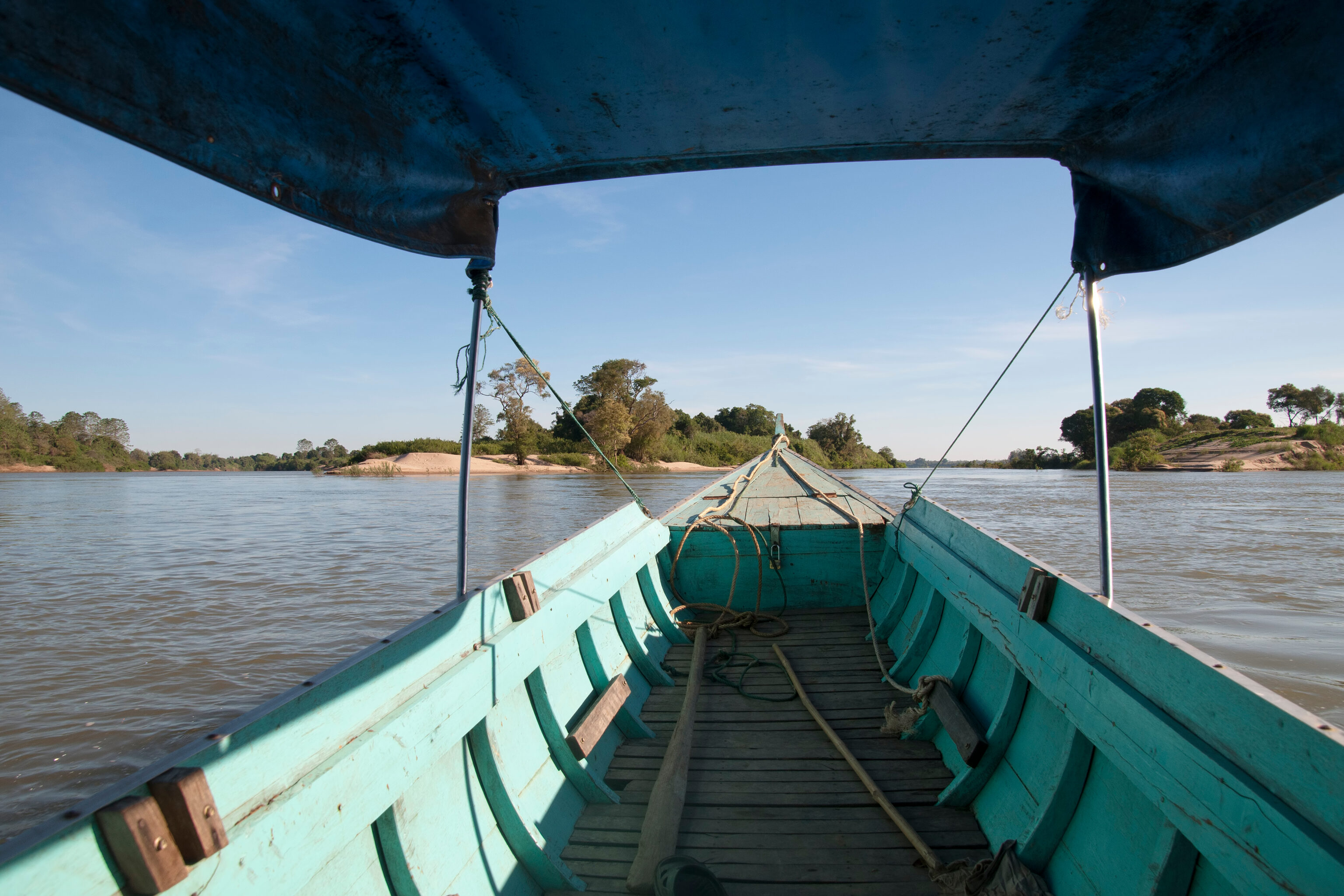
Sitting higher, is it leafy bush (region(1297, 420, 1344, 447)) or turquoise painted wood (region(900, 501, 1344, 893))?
leafy bush (region(1297, 420, 1344, 447))

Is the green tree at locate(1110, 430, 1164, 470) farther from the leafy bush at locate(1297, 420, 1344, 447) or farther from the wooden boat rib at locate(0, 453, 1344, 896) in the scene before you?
the wooden boat rib at locate(0, 453, 1344, 896)

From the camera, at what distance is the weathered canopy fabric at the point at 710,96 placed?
1113 millimetres

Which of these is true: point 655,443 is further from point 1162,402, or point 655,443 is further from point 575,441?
point 1162,402

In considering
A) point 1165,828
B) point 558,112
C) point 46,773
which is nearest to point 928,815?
point 1165,828

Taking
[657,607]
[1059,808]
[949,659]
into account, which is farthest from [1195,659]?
[657,607]

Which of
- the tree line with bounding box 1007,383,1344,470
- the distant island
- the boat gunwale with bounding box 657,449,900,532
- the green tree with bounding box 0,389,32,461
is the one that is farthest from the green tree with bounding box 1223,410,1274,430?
the green tree with bounding box 0,389,32,461

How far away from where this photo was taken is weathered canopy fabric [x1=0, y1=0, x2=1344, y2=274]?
1.11 meters

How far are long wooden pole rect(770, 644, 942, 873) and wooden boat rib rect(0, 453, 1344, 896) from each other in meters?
0.04

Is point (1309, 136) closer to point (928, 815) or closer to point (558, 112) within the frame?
point (558, 112)

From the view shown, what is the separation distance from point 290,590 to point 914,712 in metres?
6.48

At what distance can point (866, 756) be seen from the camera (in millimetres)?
2250

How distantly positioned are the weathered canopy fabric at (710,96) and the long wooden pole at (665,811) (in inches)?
69.1

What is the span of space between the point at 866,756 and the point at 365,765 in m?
1.73

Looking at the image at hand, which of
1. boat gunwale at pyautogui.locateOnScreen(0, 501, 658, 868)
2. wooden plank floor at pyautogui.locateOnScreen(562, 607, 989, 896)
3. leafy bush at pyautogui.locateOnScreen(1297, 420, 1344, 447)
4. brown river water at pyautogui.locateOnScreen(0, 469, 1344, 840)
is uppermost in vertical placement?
leafy bush at pyautogui.locateOnScreen(1297, 420, 1344, 447)
